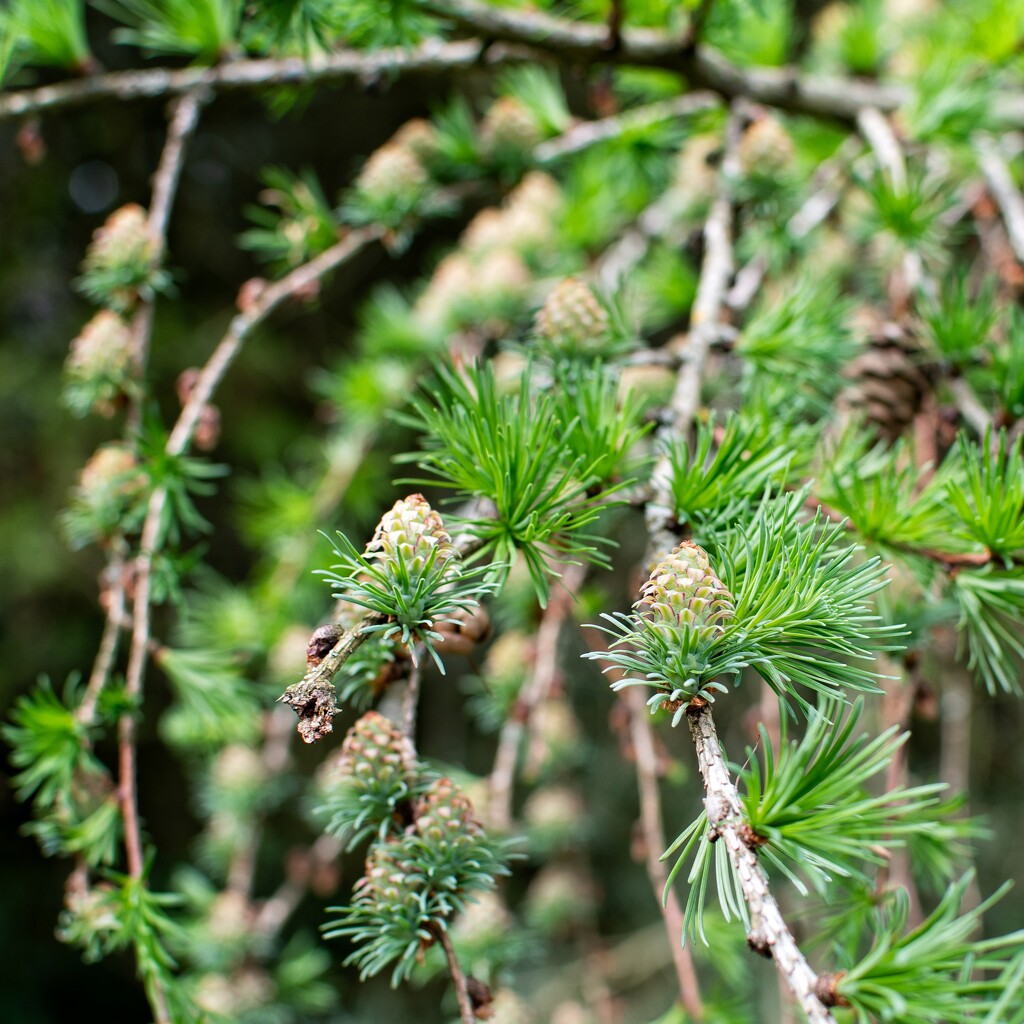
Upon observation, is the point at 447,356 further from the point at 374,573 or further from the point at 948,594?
the point at 948,594

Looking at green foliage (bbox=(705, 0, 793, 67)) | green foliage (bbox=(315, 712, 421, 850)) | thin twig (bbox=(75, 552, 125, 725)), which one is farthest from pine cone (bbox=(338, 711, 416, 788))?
green foliage (bbox=(705, 0, 793, 67))

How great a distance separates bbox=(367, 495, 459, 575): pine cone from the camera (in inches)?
13.9

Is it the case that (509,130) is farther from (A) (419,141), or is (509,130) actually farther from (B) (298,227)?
(B) (298,227)

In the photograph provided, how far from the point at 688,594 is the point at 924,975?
0.53ft

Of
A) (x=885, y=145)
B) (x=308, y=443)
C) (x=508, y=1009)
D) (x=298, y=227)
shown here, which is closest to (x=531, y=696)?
(x=508, y=1009)

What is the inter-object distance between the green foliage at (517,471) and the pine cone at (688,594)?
5 centimetres

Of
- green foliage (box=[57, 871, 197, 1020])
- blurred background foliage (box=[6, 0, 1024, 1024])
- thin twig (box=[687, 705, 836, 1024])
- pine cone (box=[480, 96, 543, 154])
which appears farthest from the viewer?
blurred background foliage (box=[6, 0, 1024, 1024])

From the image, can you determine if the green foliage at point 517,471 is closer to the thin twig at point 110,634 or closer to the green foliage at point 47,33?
the thin twig at point 110,634

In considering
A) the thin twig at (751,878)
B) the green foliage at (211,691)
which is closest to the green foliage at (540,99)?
the green foliage at (211,691)

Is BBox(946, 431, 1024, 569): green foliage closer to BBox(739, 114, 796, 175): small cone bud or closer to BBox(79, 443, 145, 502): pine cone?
BBox(739, 114, 796, 175): small cone bud

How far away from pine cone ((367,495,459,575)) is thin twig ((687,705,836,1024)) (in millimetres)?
126

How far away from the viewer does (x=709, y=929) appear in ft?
2.22

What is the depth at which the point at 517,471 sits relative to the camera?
391 mm

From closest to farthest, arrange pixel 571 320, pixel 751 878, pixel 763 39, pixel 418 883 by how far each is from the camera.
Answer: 1. pixel 751 878
2. pixel 418 883
3. pixel 571 320
4. pixel 763 39
